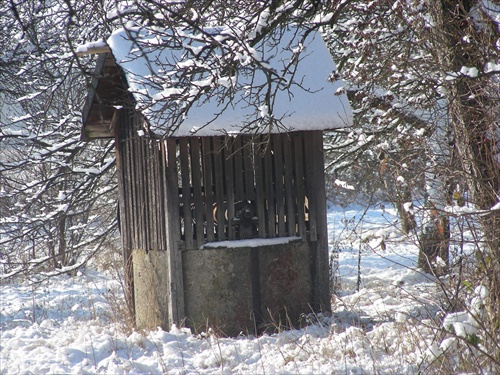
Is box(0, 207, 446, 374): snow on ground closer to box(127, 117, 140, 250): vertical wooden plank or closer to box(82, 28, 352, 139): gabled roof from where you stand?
box(127, 117, 140, 250): vertical wooden plank

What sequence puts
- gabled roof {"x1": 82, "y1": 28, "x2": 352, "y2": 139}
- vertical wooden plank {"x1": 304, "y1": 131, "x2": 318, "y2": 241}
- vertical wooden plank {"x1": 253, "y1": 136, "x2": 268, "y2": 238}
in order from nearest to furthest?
gabled roof {"x1": 82, "y1": 28, "x2": 352, "y2": 139}, vertical wooden plank {"x1": 253, "y1": 136, "x2": 268, "y2": 238}, vertical wooden plank {"x1": 304, "y1": 131, "x2": 318, "y2": 241}

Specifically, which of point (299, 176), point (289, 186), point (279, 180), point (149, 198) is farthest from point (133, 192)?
point (299, 176)

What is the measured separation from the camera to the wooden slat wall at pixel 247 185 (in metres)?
7.47

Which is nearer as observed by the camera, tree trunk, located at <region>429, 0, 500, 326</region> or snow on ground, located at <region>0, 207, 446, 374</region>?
tree trunk, located at <region>429, 0, 500, 326</region>

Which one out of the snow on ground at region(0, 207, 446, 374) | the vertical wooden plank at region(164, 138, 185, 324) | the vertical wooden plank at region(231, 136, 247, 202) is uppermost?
the vertical wooden plank at region(231, 136, 247, 202)

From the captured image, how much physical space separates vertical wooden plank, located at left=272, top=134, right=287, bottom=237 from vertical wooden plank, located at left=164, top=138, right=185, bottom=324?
1278 mm

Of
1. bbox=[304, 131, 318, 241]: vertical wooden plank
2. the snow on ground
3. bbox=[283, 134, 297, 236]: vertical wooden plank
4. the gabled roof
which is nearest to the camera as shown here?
the snow on ground

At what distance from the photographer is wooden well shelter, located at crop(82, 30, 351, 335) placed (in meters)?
7.43

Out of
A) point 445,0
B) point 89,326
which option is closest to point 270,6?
point 445,0

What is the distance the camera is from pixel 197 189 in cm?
747

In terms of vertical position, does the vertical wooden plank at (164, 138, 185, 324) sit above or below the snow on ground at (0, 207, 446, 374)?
above

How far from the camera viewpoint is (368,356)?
5.64m

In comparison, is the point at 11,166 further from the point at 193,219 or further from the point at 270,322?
the point at 270,322

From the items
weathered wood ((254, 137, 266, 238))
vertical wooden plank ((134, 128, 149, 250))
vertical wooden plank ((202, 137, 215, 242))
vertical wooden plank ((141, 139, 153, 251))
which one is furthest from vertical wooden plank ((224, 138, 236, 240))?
vertical wooden plank ((134, 128, 149, 250))
